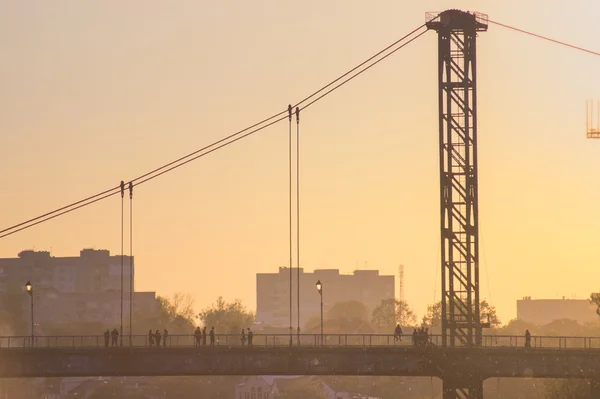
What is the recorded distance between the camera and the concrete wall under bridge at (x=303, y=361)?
130 metres

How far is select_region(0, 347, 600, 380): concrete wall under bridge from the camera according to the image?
426ft

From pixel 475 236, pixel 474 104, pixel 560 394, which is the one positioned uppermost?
pixel 474 104

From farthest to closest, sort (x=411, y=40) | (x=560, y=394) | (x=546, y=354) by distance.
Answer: (x=560, y=394) → (x=411, y=40) → (x=546, y=354)

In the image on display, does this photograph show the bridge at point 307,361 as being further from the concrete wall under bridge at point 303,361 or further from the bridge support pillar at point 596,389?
the bridge support pillar at point 596,389

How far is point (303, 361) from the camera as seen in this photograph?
131500 millimetres

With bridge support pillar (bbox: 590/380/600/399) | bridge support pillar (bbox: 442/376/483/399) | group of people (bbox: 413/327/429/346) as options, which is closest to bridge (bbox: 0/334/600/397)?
bridge support pillar (bbox: 442/376/483/399)

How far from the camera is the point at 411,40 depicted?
472 ft

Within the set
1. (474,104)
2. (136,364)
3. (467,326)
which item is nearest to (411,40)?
(474,104)

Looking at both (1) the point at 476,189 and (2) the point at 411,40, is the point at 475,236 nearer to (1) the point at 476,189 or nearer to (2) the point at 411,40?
(1) the point at 476,189

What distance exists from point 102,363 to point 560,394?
51.8m

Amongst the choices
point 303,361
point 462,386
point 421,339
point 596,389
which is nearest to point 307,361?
point 303,361

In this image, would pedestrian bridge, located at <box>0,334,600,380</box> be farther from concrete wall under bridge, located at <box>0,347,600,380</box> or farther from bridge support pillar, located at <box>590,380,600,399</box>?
bridge support pillar, located at <box>590,380,600,399</box>

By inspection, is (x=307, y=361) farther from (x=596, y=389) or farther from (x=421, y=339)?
(x=596, y=389)

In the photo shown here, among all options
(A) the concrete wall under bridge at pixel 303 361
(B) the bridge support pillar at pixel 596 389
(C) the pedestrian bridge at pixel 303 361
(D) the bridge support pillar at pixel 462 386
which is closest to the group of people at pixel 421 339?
(C) the pedestrian bridge at pixel 303 361
